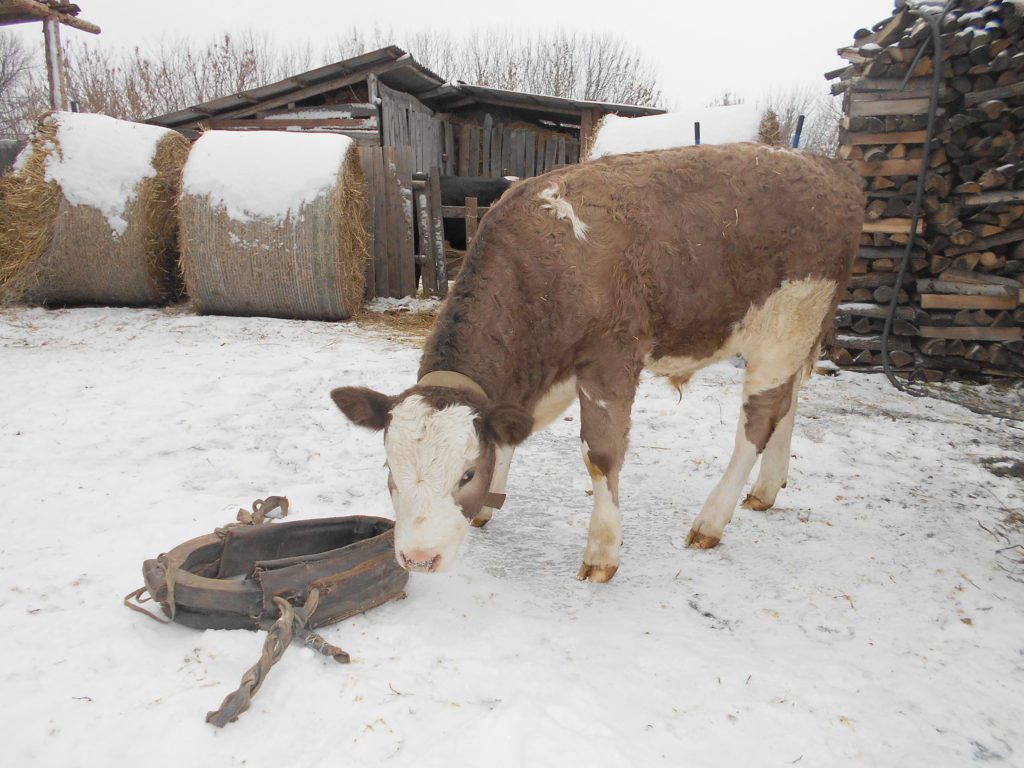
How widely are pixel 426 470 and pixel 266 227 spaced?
242 inches

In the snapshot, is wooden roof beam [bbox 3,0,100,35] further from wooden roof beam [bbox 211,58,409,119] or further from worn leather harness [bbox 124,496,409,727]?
worn leather harness [bbox 124,496,409,727]

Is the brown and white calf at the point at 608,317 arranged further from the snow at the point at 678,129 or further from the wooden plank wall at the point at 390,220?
the wooden plank wall at the point at 390,220

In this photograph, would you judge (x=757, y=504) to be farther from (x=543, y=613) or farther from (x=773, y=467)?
(x=543, y=613)

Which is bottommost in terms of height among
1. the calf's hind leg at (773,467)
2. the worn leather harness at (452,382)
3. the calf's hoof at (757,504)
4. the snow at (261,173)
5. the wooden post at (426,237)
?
the calf's hoof at (757,504)

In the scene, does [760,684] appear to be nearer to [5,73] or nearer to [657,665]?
[657,665]

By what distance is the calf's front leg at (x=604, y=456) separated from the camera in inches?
113

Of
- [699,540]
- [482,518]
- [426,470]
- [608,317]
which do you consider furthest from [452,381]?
[699,540]

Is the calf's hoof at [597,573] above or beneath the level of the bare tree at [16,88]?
beneath

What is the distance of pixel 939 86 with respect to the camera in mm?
5914

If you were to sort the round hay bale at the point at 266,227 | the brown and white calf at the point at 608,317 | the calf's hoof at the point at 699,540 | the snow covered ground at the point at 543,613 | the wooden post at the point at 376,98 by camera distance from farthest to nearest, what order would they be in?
the wooden post at the point at 376,98, the round hay bale at the point at 266,227, the calf's hoof at the point at 699,540, the brown and white calf at the point at 608,317, the snow covered ground at the point at 543,613

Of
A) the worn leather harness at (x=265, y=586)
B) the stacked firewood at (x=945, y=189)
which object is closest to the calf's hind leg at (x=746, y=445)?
the worn leather harness at (x=265, y=586)

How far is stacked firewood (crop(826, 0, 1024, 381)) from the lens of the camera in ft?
18.7

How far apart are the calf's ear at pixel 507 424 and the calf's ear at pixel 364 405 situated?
409 millimetres

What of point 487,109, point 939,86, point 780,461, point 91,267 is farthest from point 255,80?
point 780,461
